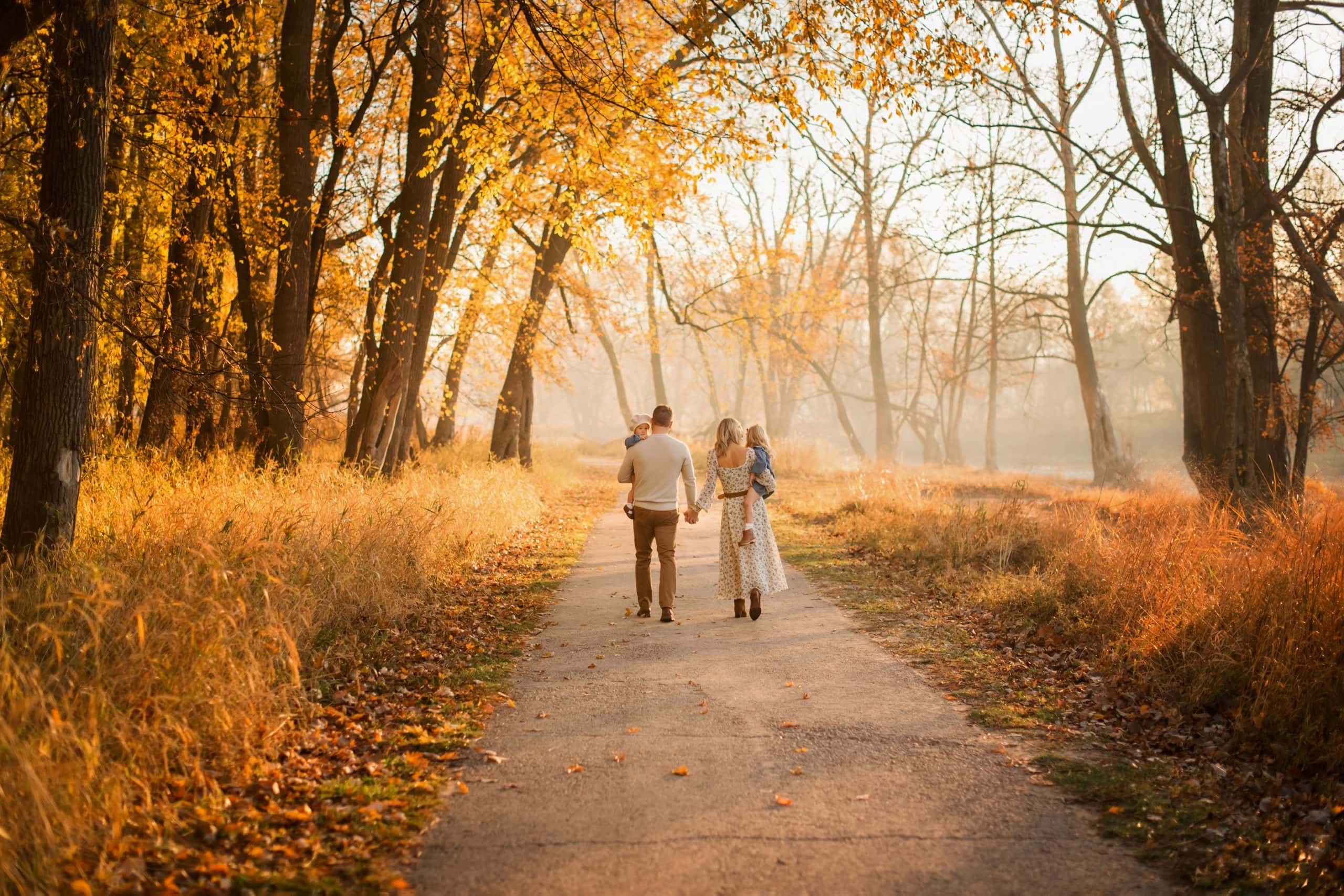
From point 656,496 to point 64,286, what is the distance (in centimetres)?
507

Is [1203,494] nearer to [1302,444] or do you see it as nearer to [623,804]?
[1302,444]

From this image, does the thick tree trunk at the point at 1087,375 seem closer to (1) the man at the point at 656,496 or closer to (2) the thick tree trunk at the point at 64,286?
(1) the man at the point at 656,496

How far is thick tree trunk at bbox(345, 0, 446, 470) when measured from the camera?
45.1ft

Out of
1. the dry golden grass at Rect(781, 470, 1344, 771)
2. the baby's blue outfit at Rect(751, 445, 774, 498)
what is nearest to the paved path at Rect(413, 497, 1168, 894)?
the dry golden grass at Rect(781, 470, 1344, 771)

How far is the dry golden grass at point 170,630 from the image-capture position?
149 inches

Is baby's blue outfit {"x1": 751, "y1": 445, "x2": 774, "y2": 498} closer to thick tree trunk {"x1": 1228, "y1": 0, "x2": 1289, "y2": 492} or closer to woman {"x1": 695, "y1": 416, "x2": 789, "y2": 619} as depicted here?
woman {"x1": 695, "y1": 416, "x2": 789, "y2": 619}

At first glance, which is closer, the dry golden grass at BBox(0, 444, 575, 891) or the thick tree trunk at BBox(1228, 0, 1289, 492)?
the dry golden grass at BBox(0, 444, 575, 891)

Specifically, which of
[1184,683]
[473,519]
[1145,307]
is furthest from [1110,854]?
[1145,307]

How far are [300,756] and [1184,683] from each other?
213 inches

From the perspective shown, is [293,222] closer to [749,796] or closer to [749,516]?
[749,516]

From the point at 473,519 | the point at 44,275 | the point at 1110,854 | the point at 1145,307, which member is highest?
the point at 1145,307

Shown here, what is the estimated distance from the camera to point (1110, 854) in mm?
4020

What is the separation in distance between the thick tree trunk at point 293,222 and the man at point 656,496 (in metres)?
5.26

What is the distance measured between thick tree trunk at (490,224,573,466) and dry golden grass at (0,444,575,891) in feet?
38.2
